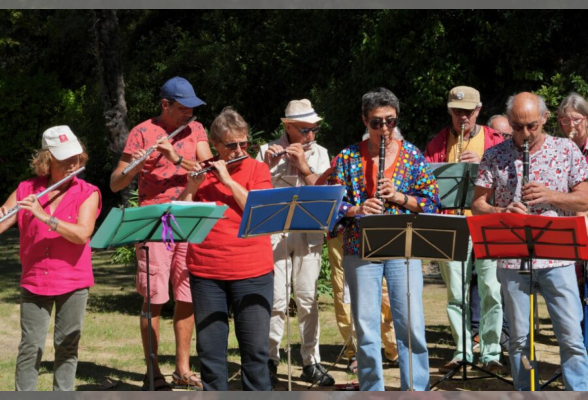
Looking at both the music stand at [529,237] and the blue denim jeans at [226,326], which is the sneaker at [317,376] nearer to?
the blue denim jeans at [226,326]

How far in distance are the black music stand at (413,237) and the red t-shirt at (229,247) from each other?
700mm

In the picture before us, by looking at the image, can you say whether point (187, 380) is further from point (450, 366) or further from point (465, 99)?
point (465, 99)

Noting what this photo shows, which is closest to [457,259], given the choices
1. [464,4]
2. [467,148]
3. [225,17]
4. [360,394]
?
[360,394]

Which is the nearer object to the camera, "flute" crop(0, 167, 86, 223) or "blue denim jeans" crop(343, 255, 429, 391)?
"flute" crop(0, 167, 86, 223)

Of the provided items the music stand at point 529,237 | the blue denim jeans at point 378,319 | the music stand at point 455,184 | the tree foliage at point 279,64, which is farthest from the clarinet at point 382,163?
the tree foliage at point 279,64

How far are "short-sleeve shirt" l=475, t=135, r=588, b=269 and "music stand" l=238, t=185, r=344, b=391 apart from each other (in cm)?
111

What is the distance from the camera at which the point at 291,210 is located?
5930 millimetres

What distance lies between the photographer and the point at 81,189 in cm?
615

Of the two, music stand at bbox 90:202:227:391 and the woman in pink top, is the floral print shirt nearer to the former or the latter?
music stand at bbox 90:202:227:391

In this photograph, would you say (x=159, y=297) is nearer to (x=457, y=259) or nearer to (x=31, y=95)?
(x=457, y=259)

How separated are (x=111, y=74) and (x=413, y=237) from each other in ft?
35.3

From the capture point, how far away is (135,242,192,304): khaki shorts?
716 centimetres

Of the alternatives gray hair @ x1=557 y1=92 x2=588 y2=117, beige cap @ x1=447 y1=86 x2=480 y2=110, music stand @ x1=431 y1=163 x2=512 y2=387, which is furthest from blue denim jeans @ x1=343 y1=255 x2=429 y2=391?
gray hair @ x1=557 y1=92 x2=588 y2=117

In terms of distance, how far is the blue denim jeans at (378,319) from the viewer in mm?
6016
